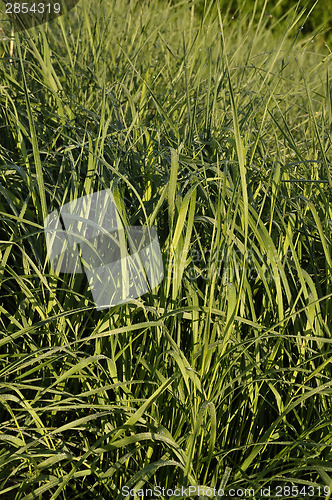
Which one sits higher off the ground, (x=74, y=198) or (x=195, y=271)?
(x=74, y=198)

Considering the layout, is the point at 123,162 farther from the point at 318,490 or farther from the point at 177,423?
the point at 318,490

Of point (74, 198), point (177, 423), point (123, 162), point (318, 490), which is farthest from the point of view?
point (123, 162)

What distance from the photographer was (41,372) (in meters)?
0.99

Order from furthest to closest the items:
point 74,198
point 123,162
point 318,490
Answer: point 123,162, point 74,198, point 318,490

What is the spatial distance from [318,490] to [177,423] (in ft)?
0.87

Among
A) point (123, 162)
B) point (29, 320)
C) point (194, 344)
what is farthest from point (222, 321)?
point (123, 162)

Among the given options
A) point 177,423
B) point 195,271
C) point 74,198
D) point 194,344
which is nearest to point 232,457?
point 177,423

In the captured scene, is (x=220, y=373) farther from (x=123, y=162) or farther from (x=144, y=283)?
(x=123, y=162)

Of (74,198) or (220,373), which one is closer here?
(220,373)

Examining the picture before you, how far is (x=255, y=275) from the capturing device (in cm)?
111

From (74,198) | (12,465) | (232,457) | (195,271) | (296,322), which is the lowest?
(232,457)

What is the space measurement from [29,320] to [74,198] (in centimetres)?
28

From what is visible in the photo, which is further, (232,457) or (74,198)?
(74,198)

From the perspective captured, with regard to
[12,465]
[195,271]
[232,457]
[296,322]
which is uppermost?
[195,271]
